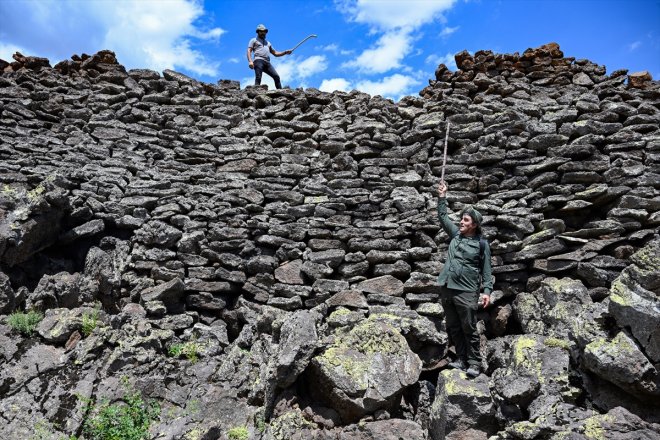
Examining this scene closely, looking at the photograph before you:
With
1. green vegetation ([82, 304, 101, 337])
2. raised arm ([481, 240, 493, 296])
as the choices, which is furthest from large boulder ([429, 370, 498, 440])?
green vegetation ([82, 304, 101, 337])

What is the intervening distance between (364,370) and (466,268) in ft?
6.18

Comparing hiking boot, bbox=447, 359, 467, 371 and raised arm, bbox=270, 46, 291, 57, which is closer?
hiking boot, bbox=447, 359, 467, 371

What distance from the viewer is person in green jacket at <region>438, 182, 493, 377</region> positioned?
235 inches

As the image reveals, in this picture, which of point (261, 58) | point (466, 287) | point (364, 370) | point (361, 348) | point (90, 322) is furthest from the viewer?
point (261, 58)

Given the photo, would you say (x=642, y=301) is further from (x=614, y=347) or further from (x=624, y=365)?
(x=624, y=365)

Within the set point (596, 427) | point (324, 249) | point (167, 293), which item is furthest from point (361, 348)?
point (167, 293)

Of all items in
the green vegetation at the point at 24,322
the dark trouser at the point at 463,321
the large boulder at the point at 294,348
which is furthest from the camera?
the green vegetation at the point at 24,322

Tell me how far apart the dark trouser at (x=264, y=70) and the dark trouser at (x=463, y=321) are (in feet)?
23.2

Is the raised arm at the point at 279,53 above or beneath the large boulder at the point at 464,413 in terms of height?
above

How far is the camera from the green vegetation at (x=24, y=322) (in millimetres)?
6758

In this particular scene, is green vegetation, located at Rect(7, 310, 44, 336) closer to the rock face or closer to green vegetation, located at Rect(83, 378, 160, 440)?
the rock face

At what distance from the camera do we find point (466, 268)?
605 centimetres

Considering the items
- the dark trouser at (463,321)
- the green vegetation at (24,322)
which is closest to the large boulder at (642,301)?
the dark trouser at (463,321)

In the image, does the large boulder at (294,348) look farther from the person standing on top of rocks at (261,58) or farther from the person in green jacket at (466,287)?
the person standing on top of rocks at (261,58)
